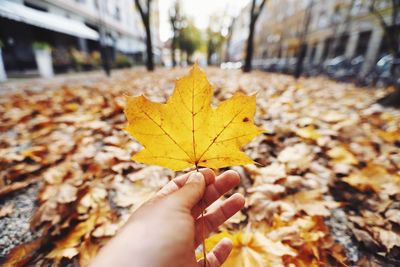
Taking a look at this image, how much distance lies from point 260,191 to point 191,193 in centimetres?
79

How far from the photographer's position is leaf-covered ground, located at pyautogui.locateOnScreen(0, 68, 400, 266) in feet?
3.43

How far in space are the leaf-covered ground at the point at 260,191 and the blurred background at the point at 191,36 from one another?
99 cm

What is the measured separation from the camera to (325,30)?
23.4 metres

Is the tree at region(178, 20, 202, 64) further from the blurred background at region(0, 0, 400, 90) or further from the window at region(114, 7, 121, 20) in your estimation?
the window at region(114, 7, 121, 20)

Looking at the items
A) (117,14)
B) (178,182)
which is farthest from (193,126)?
(117,14)

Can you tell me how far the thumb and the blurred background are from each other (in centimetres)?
43

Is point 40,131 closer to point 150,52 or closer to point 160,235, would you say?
point 160,235

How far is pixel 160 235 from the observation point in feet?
2.12

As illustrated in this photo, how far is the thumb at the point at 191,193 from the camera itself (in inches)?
28.2

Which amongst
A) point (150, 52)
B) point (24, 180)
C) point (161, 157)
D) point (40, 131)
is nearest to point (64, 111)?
point (40, 131)

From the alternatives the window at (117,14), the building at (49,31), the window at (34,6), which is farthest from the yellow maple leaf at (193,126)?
the window at (117,14)

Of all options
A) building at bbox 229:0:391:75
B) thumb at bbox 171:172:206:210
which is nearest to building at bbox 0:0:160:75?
thumb at bbox 171:172:206:210

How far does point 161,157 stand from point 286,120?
1983mm

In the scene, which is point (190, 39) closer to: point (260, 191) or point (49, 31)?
point (49, 31)
